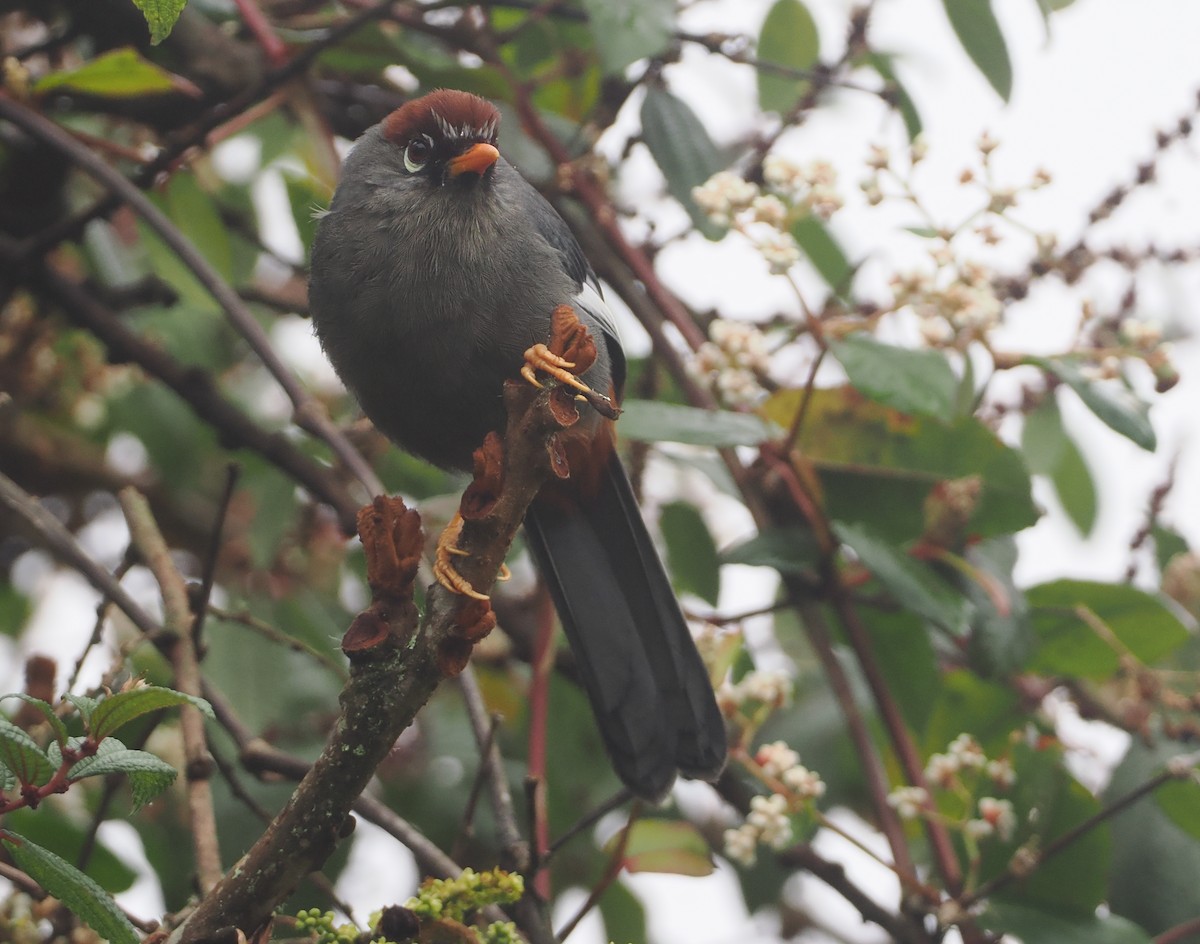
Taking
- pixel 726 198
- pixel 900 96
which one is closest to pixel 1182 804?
pixel 726 198

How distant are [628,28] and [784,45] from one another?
2.92 feet

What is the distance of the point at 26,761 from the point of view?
66.4 inches

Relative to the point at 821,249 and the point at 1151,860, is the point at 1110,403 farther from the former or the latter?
the point at 821,249

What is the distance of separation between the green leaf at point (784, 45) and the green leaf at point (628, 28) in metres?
0.70

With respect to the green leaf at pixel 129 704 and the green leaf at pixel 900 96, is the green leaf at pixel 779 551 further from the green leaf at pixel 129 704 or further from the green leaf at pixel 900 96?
the green leaf at pixel 129 704

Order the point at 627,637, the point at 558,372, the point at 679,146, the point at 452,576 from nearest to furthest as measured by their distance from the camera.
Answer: the point at 452,576 → the point at 558,372 → the point at 627,637 → the point at 679,146

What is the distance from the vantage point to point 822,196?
269 cm

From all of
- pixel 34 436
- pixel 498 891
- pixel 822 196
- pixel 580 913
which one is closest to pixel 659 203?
pixel 822 196

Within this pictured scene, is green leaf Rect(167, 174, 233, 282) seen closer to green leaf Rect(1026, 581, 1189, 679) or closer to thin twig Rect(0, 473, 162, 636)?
thin twig Rect(0, 473, 162, 636)

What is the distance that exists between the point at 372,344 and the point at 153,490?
1980mm

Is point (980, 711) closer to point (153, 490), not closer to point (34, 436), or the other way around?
point (153, 490)

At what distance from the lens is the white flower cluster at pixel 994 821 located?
268 cm

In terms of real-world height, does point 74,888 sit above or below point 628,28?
below

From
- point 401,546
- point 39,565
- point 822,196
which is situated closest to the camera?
point 401,546
